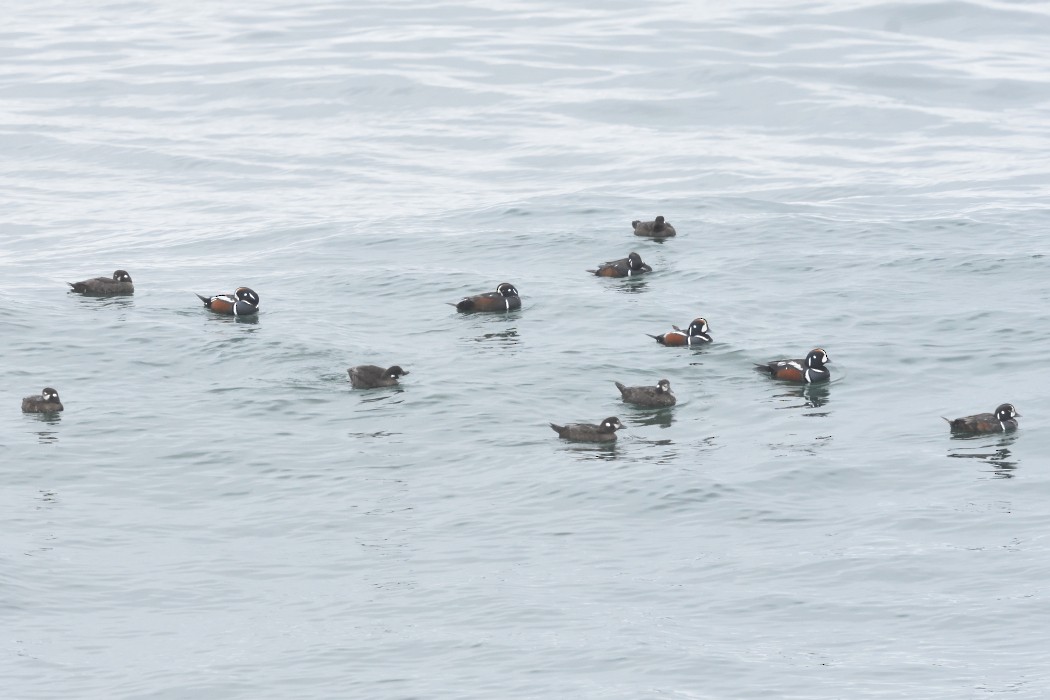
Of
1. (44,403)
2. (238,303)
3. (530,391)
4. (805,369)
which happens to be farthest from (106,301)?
(805,369)

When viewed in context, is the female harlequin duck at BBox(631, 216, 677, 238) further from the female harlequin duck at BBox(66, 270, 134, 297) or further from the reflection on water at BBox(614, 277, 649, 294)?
the female harlequin duck at BBox(66, 270, 134, 297)

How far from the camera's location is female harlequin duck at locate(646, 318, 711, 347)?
33531 mm

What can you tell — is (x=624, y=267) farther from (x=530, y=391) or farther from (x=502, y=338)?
(x=530, y=391)

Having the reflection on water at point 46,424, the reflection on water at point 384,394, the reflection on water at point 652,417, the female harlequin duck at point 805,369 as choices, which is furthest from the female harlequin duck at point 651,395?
the reflection on water at point 46,424

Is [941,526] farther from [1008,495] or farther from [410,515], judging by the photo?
[410,515]

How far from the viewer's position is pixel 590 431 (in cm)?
2784

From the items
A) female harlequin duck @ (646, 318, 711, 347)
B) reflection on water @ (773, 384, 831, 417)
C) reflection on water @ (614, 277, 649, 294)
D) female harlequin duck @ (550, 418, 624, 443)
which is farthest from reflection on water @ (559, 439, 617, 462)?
reflection on water @ (614, 277, 649, 294)

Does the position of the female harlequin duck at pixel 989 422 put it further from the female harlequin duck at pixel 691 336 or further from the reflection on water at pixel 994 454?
the female harlequin duck at pixel 691 336

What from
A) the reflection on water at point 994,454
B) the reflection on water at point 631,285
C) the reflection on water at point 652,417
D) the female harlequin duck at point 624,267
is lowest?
the reflection on water at point 994,454

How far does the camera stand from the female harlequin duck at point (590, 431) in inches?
1096

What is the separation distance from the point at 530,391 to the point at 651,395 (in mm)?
2492

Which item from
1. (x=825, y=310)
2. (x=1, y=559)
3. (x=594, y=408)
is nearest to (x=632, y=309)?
(x=825, y=310)

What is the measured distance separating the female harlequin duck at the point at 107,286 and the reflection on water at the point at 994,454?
2074 cm

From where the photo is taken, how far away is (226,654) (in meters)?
20.7
